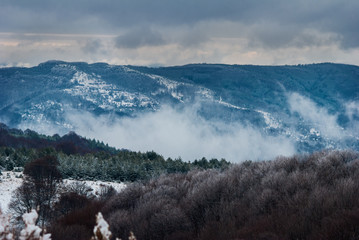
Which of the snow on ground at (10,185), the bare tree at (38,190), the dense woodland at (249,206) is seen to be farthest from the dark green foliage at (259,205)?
the snow on ground at (10,185)

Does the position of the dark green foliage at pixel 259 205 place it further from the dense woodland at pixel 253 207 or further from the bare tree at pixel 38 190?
the bare tree at pixel 38 190

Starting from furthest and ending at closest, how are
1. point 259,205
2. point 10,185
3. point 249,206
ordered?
1. point 10,185
2. point 249,206
3. point 259,205

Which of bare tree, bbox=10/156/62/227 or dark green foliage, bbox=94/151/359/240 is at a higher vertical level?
dark green foliage, bbox=94/151/359/240

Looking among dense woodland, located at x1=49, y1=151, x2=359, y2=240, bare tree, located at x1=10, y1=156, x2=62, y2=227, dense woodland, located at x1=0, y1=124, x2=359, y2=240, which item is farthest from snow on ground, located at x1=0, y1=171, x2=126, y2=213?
dense woodland, located at x1=49, y1=151, x2=359, y2=240

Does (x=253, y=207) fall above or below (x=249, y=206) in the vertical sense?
above

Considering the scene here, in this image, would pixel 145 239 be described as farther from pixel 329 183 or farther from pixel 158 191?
pixel 329 183

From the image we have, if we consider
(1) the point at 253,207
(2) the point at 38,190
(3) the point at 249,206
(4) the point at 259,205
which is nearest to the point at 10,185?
(2) the point at 38,190

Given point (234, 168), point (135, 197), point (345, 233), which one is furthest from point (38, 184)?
point (345, 233)

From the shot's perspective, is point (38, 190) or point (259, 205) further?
point (38, 190)

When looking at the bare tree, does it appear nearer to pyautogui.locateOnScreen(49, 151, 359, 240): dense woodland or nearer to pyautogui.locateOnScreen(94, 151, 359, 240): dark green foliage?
pyautogui.locateOnScreen(49, 151, 359, 240): dense woodland

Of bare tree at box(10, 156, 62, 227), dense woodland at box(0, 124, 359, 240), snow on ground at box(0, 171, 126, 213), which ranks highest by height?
dense woodland at box(0, 124, 359, 240)

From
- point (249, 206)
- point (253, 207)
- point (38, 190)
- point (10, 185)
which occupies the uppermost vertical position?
point (253, 207)

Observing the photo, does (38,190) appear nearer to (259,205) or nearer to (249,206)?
(249,206)

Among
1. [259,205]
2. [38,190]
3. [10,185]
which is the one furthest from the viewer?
[10,185]
